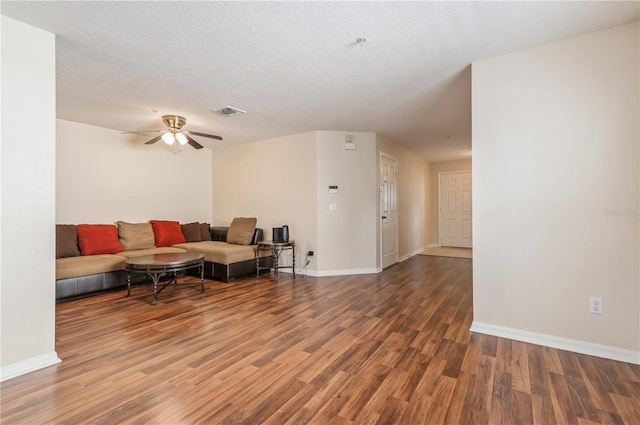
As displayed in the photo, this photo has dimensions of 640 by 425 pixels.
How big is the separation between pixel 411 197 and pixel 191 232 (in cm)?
489

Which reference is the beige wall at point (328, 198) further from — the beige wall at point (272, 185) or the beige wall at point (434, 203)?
the beige wall at point (434, 203)

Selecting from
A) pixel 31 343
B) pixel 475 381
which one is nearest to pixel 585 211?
pixel 475 381

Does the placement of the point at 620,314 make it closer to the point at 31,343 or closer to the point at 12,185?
the point at 31,343

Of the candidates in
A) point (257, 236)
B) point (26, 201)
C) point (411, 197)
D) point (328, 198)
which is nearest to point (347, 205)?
point (328, 198)

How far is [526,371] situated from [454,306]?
1.35 metres

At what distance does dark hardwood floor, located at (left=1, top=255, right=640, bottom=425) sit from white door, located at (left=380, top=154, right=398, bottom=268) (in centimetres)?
228

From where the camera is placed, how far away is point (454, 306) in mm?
3359

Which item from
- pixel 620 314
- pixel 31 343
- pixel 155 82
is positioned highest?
pixel 155 82

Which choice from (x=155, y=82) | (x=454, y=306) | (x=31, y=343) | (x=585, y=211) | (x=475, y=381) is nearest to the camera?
(x=475, y=381)

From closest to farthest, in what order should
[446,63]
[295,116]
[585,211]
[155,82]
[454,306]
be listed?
[585,211], [446,63], [155,82], [454,306], [295,116]

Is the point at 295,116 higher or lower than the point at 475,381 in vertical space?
higher

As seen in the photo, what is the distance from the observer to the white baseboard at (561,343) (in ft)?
7.02

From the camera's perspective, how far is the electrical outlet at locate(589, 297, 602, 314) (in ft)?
7.34

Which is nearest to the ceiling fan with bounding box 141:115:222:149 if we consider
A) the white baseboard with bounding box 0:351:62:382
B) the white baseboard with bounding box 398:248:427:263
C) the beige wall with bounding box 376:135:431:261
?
the white baseboard with bounding box 0:351:62:382
